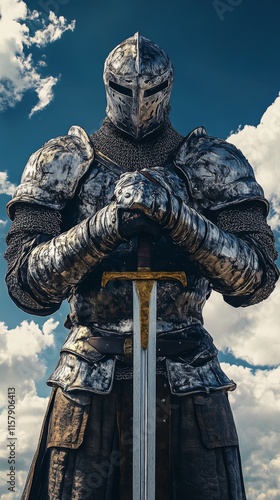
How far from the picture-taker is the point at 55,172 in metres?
7.74

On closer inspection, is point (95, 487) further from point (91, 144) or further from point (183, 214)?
point (91, 144)

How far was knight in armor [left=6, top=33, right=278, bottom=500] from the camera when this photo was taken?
7.03 metres

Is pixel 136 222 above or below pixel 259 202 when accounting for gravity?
below

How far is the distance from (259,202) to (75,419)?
248 cm

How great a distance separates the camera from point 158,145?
26.3 feet

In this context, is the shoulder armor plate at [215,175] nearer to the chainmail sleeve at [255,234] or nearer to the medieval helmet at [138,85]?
the chainmail sleeve at [255,234]

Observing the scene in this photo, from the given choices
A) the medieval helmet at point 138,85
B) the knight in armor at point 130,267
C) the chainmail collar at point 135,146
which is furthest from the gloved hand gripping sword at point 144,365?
the medieval helmet at point 138,85

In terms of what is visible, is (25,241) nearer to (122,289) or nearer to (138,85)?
(122,289)

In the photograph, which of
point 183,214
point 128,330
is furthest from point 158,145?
point 128,330

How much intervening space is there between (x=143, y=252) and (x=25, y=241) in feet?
4.39

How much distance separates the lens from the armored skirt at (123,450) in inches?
276

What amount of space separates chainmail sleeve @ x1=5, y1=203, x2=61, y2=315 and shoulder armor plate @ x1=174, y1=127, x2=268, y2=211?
122 cm

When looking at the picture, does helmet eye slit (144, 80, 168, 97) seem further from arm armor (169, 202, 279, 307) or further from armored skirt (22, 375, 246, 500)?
armored skirt (22, 375, 246, 500)

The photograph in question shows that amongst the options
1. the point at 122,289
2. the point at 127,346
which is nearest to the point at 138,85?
the point at 122,289
